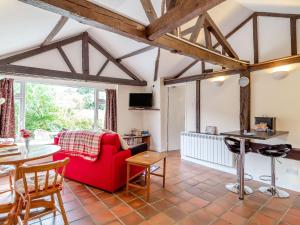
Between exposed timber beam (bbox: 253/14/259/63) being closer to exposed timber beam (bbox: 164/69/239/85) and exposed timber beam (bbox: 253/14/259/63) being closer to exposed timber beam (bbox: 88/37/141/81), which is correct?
exposed timber beam (bbox: 164/69/239/85)

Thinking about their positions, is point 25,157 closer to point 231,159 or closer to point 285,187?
point 231,159

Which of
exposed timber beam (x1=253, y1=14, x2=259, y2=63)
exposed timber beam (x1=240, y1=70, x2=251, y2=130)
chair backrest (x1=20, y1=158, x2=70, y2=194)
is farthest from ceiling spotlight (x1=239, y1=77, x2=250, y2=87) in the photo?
chair backrest (x1=20, y1=158, x2=70, y2=194)

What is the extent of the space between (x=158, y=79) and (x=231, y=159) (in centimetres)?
314

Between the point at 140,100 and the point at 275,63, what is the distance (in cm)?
371

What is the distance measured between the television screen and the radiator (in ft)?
5.53

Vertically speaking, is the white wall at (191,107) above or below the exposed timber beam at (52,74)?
below

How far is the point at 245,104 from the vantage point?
149 inches

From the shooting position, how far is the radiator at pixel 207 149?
3932 millimetres

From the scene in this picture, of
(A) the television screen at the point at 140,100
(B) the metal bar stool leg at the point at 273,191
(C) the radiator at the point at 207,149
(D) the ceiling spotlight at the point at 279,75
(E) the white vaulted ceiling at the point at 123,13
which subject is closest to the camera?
(E) the white vaulted ceiling at the point at 123,13

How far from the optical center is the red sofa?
2865mm

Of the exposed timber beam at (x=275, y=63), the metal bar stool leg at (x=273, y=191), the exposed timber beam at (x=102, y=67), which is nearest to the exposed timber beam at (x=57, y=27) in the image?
the exposed timber beam at (x=102, y=67)

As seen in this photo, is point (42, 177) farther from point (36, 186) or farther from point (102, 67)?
point (102, 67)

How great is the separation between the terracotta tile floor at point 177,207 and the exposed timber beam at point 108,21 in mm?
2208

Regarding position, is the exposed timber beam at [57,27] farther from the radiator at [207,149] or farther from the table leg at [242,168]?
the table leg at [242,168]
